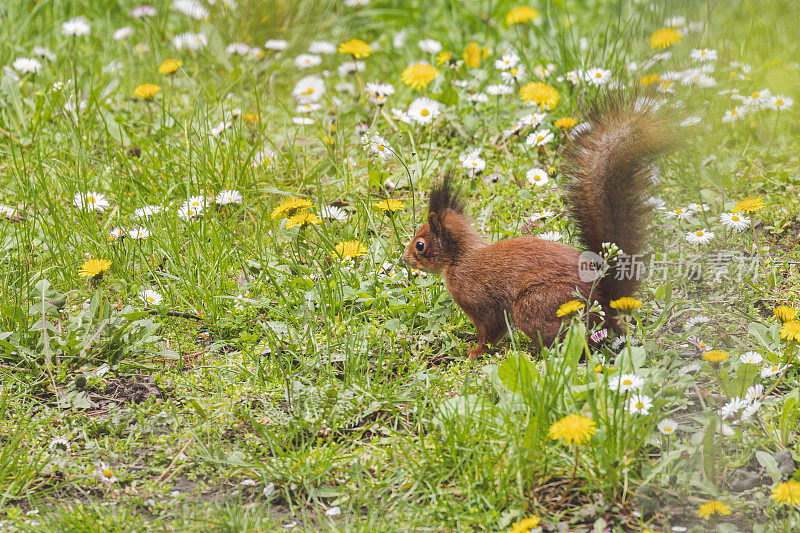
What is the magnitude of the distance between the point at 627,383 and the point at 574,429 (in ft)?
0.99

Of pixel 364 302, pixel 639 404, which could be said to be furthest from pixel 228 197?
pixel 639 404

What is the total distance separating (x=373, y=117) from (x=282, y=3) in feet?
5.11

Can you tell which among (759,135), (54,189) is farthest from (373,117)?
(759,135)

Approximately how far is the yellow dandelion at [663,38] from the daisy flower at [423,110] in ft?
3.81

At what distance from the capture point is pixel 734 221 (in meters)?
3.36

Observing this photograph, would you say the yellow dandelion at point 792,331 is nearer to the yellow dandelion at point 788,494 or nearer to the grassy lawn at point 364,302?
the grassy lawn at point 364,302

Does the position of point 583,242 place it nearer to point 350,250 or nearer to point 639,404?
point 639,404

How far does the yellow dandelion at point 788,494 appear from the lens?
2137mm

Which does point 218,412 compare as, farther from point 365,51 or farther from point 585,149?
point 365,51

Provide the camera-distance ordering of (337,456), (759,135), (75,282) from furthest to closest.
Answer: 1. (759,135)
2. (75,282)
3. (337,456)

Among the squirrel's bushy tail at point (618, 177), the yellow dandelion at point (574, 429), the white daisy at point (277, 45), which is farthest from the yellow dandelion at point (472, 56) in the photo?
the yellow dandelion at point (574, 429)

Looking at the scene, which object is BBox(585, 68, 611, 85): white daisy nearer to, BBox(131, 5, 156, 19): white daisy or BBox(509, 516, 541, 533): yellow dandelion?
BBox(509, 516, 541, 533): yellow dandelion

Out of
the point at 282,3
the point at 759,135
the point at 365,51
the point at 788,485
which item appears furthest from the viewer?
the point at 282,3

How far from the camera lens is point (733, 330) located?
3035mm
